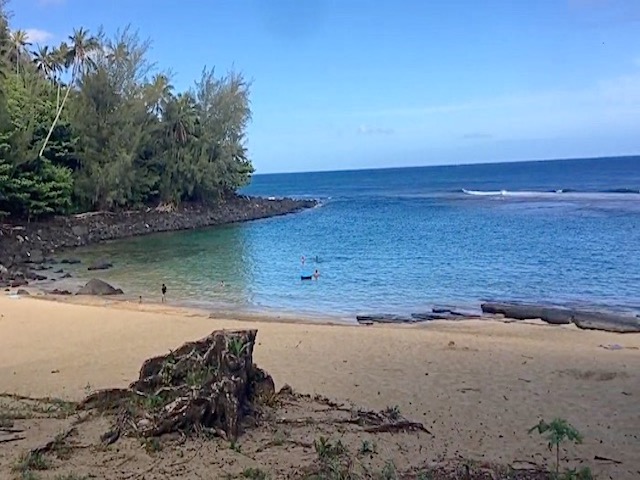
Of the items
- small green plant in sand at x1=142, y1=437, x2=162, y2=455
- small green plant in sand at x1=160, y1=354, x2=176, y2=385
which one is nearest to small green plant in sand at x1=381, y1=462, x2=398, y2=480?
small green plant in sand at x1=142, y1=437, x2=162, y2=455

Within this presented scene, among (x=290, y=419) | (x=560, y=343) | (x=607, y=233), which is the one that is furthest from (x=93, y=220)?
(x=290, y=419)

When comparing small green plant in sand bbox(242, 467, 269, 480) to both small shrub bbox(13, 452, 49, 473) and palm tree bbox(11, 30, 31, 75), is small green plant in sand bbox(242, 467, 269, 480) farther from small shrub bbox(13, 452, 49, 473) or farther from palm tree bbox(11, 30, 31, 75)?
palm tree bbox(11, 30, 31, 75)

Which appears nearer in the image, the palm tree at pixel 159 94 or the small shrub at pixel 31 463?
the small shrub at pixel 31 463

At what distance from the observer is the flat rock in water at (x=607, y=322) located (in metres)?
15.1

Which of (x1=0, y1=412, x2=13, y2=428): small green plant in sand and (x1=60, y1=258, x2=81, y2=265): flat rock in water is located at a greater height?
(x1=0, y1=412, x2=13, y2=428): small green plant in sand

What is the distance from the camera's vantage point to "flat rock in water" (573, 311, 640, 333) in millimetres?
15062

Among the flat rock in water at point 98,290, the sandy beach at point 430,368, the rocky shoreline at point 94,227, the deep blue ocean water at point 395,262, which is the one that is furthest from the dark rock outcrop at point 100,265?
the sandy beach at point 430,368

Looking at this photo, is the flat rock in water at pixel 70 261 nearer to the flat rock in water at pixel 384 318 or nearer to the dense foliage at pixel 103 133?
the dense foliage at pixel 103 133

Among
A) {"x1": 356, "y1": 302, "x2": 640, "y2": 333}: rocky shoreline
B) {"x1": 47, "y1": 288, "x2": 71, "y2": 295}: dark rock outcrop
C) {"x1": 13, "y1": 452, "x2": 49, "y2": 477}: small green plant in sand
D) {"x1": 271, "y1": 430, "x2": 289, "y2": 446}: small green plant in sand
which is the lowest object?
{"x1": 47, "y1": 288, "x2": 71, "y2": 295}: dark rock outcrop

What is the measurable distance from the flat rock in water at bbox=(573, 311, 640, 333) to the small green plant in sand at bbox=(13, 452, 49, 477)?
13.0 m

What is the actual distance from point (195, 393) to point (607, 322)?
39.6 ft

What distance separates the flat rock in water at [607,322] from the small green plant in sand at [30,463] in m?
13.0

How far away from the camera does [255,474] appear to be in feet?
19.1

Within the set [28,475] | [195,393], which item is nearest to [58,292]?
[195,393]
